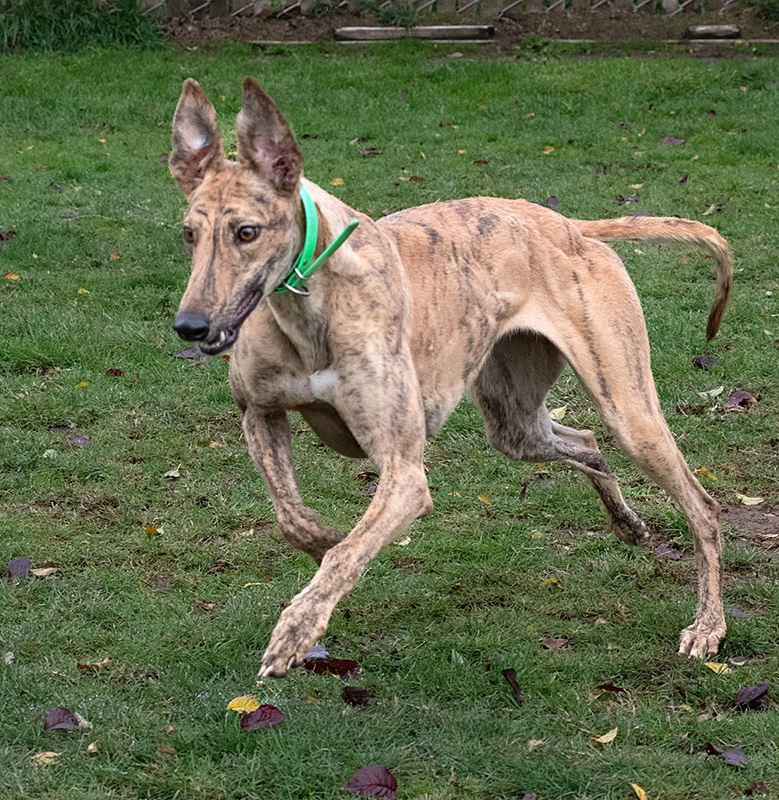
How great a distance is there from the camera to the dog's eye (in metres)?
3.31

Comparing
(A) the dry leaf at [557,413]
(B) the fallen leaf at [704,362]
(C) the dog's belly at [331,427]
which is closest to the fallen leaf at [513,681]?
(C) the dog's belly at [331,427]

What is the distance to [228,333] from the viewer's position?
3242mm

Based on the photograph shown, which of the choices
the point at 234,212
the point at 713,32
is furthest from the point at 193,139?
the point at 713,32

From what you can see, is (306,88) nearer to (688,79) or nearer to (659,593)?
(688,79)

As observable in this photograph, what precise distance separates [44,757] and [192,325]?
4.96 feet

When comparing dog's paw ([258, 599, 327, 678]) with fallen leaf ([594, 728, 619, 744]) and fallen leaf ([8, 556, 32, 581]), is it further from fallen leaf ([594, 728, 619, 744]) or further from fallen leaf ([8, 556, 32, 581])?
fallen leaf ([8, 556, 32, 581])

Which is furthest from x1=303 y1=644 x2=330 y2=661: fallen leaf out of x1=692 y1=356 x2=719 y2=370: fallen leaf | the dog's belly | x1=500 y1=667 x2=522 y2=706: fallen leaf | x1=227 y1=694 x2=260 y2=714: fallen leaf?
x1=692 y1=356 x2=719 y2=370: fallen leaf

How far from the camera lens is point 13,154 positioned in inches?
434

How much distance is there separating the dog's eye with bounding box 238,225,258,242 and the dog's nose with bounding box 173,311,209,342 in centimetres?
31

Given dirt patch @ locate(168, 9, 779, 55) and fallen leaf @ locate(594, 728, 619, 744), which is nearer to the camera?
fallen leaf @ locate(594, 728, 619, 744)

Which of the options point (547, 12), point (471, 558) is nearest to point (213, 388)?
point (471, 558)

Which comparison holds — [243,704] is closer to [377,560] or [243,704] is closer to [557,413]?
[377,560]

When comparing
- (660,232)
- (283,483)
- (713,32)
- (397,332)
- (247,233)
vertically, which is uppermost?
(713,32)

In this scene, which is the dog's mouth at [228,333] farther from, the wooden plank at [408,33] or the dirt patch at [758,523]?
the wooden plank at [408,33]
